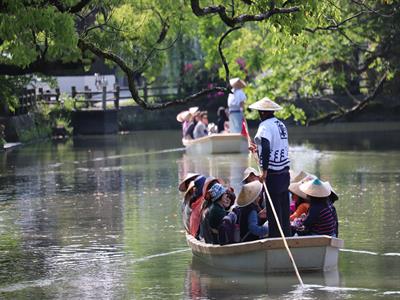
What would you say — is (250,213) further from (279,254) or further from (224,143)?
(224,143)

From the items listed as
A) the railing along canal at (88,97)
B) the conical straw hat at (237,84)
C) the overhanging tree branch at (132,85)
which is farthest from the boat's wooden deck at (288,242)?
the railing along canal at (88,97)

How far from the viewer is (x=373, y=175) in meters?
30.4

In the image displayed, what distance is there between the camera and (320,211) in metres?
16.3

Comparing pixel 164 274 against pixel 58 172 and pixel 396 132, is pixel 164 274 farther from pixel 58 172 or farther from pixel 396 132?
pixel 396 132

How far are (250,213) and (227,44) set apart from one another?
40.1 m

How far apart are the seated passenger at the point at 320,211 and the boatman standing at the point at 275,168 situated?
0.95 feet

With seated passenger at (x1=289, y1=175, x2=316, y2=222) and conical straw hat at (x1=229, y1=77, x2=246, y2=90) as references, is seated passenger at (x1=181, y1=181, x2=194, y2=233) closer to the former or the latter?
seated passenger at (x1=289, y1=175, x2=316, y2=222)

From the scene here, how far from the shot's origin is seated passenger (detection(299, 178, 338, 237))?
1622cm

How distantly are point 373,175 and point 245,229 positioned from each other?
14.5 meters

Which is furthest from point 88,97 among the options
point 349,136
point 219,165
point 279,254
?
point 279,254

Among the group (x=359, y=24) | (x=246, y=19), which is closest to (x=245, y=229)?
(x=246, y=19)

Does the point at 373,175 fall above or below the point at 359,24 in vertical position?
below

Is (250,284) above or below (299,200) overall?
below

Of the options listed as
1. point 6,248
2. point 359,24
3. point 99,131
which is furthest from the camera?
point 99,131
